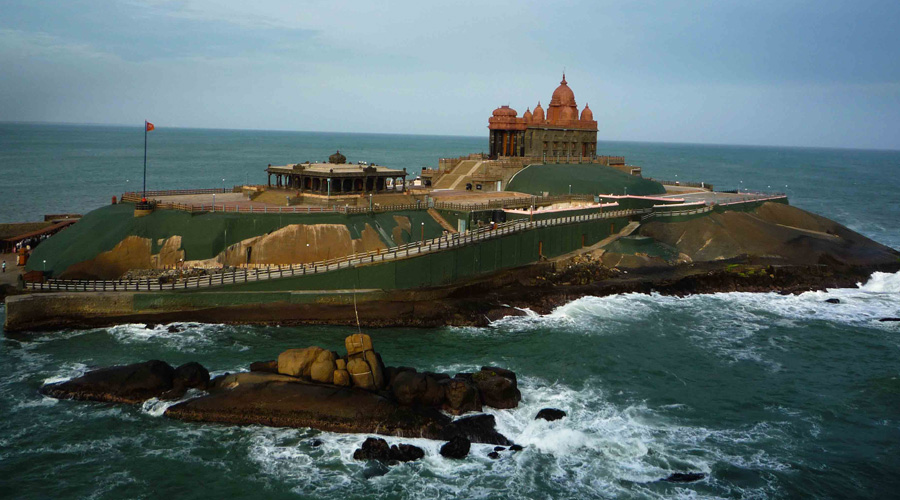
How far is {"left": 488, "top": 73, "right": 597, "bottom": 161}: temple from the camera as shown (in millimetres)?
84438

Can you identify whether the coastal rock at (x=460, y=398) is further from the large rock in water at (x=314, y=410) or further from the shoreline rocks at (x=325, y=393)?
the large rock in water at (x=314, y=410)

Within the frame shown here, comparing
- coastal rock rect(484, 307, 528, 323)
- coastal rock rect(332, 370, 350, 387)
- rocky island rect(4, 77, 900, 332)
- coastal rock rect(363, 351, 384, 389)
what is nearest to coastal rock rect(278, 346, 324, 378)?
coastal rock rect(332, 370, 350, 387)

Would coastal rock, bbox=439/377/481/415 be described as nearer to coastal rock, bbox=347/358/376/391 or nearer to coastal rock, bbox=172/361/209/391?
coastal rock, bbox=347/358/376/391

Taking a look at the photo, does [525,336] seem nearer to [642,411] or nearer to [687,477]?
[642,411]

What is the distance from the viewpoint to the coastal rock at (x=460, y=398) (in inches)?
1337

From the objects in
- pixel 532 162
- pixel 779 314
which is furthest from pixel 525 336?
pixel 532 162

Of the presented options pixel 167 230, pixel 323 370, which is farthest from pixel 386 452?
pixel 167 230

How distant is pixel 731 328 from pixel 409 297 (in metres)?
21.5

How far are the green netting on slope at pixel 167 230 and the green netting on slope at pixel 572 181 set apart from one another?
76.5ft

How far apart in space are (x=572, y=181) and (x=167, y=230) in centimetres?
4069

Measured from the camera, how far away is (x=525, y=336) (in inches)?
1838

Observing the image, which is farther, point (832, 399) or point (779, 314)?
point (779, 314)

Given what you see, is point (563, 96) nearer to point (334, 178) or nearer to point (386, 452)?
point (334, 178)

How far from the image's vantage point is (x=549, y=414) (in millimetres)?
33875
